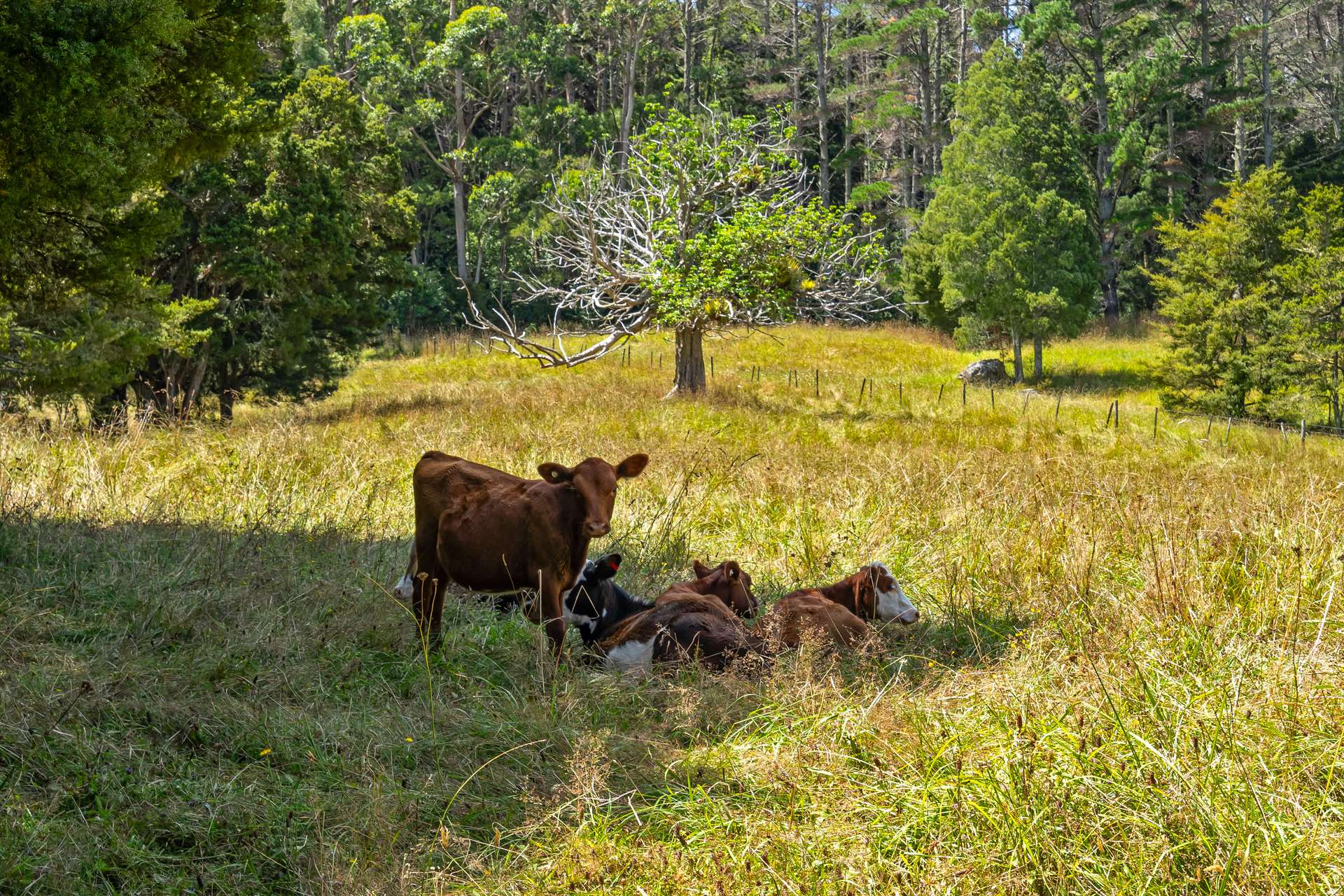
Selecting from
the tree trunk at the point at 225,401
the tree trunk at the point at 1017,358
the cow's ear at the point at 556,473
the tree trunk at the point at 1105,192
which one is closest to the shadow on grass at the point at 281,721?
the cow's ear at the point at 556,473

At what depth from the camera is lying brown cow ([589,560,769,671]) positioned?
4977mm

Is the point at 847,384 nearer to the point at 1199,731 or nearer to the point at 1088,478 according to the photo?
the point at 1088,478

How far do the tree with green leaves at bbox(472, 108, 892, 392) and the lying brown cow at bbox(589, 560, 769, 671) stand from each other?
47.6 ft

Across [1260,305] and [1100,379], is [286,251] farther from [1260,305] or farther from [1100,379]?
[1100,379]

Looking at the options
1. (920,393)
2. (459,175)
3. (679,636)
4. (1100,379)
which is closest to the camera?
(679,636)

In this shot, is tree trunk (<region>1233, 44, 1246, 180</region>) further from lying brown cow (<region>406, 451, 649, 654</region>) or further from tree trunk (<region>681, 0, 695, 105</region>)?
lying brown cow (<region>406, 451, 649, 654</region>)

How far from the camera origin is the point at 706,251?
20.1 metres

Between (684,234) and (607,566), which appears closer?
(607,566)

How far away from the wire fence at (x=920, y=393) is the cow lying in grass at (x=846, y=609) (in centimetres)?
1136

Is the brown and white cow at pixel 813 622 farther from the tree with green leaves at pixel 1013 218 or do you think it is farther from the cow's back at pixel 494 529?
the tree with green leaves at pixel 1013 218

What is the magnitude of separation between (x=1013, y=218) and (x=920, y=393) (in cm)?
1006

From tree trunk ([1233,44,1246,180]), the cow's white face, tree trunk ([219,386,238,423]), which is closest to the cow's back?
the cow's white face

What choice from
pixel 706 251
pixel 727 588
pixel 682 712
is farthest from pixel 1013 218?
pixel 682 712

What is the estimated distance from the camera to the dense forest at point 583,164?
733cm
